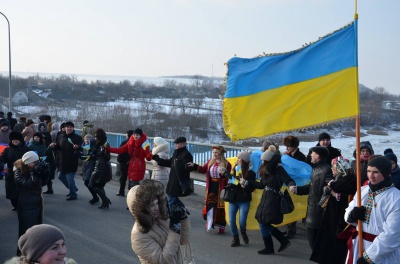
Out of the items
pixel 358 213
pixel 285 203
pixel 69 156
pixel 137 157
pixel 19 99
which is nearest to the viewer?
pixel 358 213

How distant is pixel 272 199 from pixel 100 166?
14.6 ft

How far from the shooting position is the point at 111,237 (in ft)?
29.3

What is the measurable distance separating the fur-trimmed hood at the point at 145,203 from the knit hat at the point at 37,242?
39.7 inches

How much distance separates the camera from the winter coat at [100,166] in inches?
434

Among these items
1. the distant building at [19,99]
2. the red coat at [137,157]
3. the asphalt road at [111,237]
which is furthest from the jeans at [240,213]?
the distant building at [19,99]

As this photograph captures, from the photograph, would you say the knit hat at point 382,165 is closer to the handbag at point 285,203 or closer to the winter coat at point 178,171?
the handbag at point 285,203

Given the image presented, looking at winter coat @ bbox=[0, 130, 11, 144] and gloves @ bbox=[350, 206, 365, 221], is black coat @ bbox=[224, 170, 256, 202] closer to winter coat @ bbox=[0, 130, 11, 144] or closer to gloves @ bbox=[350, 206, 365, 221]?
gloves @ bbox=[350, 206, 365, 221]

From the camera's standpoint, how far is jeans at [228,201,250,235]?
8.55 m

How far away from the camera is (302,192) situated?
7.33 meters

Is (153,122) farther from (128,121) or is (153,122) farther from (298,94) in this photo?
(298,94)

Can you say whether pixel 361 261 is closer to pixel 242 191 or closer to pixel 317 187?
pixel 317 187

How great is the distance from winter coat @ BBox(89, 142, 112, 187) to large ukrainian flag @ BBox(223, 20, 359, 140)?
5441mm

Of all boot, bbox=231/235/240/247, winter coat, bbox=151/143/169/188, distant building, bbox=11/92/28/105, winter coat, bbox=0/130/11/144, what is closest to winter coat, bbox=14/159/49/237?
boot, bbox=231/235/240/247

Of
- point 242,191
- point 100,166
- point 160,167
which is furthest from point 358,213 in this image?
point 100,166
